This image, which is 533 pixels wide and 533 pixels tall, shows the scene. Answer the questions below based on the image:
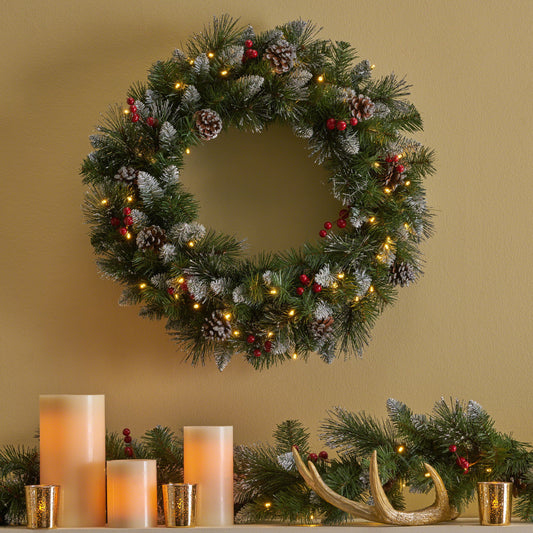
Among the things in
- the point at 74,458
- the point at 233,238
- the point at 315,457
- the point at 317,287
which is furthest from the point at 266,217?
the point at 74,458

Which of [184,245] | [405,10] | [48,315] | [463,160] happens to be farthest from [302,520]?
[405,10]

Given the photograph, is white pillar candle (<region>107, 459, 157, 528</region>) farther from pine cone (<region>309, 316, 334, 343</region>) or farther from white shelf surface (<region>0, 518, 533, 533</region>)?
pine cone (<region>309, 316, 334, 343</region>)

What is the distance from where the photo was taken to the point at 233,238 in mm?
1313

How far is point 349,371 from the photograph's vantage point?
141cm

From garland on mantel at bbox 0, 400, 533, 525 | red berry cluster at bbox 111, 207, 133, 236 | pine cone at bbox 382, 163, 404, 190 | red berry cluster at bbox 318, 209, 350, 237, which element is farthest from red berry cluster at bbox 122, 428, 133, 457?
pine cone at bbox 382, 163, 404, 190

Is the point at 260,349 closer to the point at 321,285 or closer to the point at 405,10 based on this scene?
the point at 321,285

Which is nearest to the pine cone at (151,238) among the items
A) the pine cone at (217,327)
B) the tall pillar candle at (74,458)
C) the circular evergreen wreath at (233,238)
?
the circular evergreen wreath at (233,238)

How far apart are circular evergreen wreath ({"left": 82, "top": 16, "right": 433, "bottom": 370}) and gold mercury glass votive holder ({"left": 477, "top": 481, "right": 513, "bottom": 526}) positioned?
345mm

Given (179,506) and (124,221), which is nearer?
(179,506)

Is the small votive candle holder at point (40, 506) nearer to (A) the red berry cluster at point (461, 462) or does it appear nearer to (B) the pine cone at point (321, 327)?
(B) the pine cone at point (321, 327)

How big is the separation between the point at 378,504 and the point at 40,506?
55 cm

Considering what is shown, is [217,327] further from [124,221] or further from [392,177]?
[392,177]

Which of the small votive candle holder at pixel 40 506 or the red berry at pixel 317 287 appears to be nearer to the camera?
the small votive candle holder at pixel 40 506

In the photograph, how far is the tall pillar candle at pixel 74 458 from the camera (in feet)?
3.84
